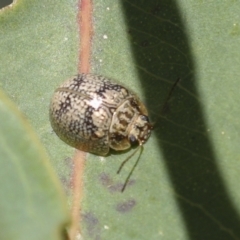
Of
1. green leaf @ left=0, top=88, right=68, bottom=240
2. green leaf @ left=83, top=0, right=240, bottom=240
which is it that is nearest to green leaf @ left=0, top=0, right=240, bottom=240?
green leaf @ left=83, top=0, right=240, bottom=240

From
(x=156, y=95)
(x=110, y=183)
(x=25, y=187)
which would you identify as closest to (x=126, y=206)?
(x=110, y=183)

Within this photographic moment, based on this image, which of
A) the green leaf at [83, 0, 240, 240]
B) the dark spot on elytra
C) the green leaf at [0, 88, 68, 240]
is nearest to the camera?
the green leaf at [0, 88, 68, 240]

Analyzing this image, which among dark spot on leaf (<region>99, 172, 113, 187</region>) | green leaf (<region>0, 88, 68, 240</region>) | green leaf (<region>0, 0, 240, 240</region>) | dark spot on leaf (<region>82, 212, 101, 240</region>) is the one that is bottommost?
dark spot on leaf (<region>82, 212, 101, 240</region>)

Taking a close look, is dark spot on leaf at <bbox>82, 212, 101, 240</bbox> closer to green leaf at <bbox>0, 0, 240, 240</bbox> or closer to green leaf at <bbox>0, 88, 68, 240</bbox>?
green leaf at <bbox>0, 0, 240, 240</bbox>

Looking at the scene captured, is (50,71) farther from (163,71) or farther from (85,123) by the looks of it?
(163,71)

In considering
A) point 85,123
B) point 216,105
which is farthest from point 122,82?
point 216,105

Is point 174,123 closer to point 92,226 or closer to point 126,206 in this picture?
point 126,206

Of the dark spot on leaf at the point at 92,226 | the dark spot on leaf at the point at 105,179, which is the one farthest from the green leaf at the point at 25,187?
the dark spot on leaf at the point at 105,179
